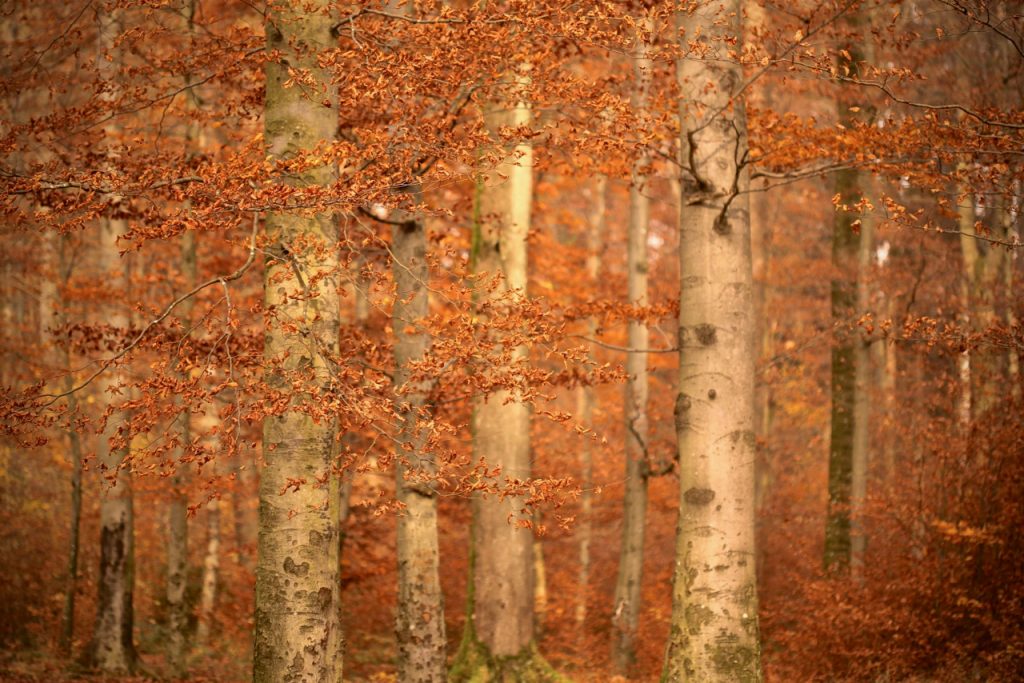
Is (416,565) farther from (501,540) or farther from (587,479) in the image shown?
(587,479)

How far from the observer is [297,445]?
6.62 m

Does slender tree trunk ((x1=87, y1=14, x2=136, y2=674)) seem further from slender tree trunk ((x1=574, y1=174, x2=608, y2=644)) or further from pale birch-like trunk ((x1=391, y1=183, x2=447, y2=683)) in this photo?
slender tree trunk ((x1=574, y1=174, x2=608, y2=644))

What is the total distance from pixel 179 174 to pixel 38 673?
26.9 ft

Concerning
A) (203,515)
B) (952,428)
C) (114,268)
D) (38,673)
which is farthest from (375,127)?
(203,515)

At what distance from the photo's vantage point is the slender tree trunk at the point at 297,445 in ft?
21.3

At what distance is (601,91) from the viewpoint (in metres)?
7.96

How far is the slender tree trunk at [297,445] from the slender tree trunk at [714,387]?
265cm

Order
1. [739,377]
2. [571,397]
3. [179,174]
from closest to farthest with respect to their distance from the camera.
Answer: [179,174] < [739,377] < [571,397]

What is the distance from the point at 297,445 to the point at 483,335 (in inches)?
72.3

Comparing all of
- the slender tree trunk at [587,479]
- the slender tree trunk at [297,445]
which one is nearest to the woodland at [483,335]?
the slender tree trunk at [297,445]

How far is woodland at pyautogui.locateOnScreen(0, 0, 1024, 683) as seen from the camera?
6.61 meters

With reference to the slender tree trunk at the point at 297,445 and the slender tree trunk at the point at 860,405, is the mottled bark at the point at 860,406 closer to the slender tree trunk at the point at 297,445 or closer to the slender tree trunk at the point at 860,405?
the slender tree trunk at the point at 860,405

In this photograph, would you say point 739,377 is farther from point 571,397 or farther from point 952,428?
point 571,397

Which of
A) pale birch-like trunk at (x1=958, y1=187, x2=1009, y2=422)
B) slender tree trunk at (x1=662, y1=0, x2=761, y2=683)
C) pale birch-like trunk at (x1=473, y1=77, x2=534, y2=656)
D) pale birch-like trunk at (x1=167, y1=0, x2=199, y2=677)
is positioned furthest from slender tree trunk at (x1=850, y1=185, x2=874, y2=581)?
pale birch-like trunk at (x1=167, y1=0, x2=199, y2=677)
